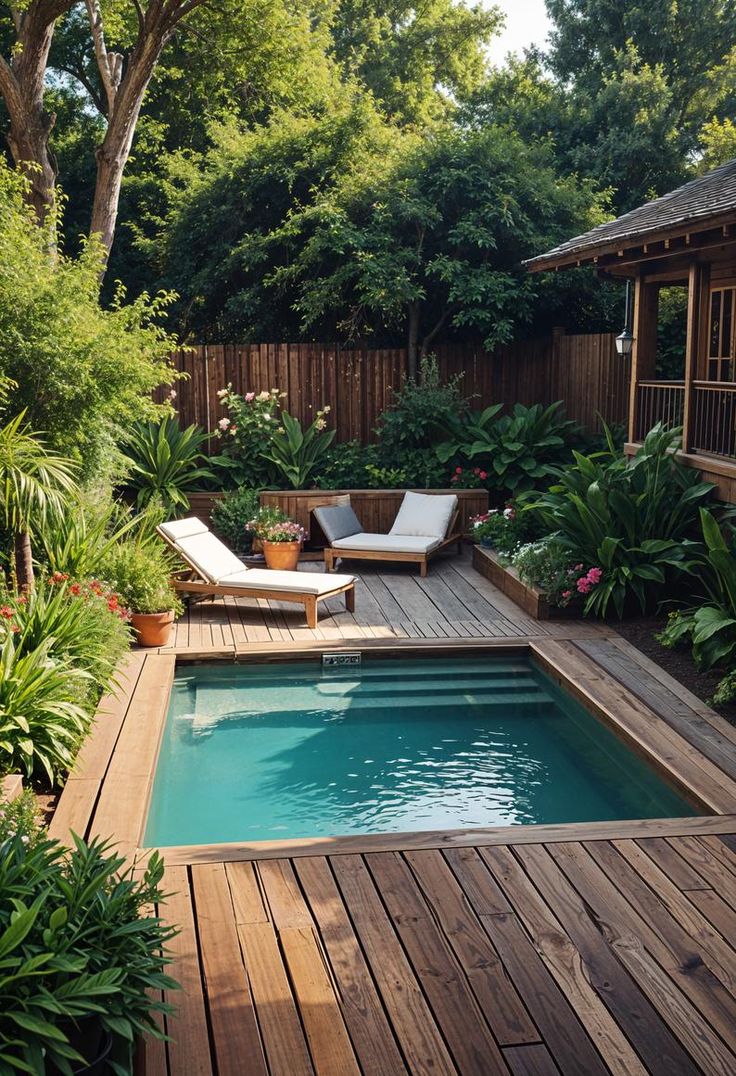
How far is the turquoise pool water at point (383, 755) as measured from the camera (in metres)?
5.91

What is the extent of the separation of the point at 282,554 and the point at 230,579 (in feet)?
5.50

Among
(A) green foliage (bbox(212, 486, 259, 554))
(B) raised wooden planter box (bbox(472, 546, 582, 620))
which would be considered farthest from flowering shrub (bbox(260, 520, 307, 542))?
(B) raised wooden planter box (bbox(472, 546, 582, 620))

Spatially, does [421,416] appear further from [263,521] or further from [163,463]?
[163,463]

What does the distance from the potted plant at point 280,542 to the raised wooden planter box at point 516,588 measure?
1.92 m

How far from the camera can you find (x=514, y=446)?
12695mm

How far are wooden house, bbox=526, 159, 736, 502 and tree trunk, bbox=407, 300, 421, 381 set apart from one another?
2292mm

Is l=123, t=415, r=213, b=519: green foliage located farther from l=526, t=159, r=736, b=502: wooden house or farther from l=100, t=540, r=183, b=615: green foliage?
l=526, t=159, r=736, b=502: wooden house

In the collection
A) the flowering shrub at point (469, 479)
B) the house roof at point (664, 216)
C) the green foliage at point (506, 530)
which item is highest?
the house roof at point (664, 216)

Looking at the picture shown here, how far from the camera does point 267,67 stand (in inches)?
618

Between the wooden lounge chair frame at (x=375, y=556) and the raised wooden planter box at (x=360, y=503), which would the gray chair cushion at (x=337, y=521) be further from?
the raised wooden planter box at (x=360, y=503)

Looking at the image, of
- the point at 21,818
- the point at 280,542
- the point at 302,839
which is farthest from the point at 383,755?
the point at 280,542

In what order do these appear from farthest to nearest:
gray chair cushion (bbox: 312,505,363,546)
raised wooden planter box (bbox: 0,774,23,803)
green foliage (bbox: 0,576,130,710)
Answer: gray chair cushion (bbox: 312,505,363,546)
green foliage (bbox: 0,576,130,710)
raised wooden planter box (bbox: 0,774,23,803)

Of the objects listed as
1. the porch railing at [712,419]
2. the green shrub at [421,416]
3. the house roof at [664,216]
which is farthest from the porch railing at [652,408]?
the green shrub at [421,416]

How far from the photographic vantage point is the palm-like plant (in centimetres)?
→ 685
